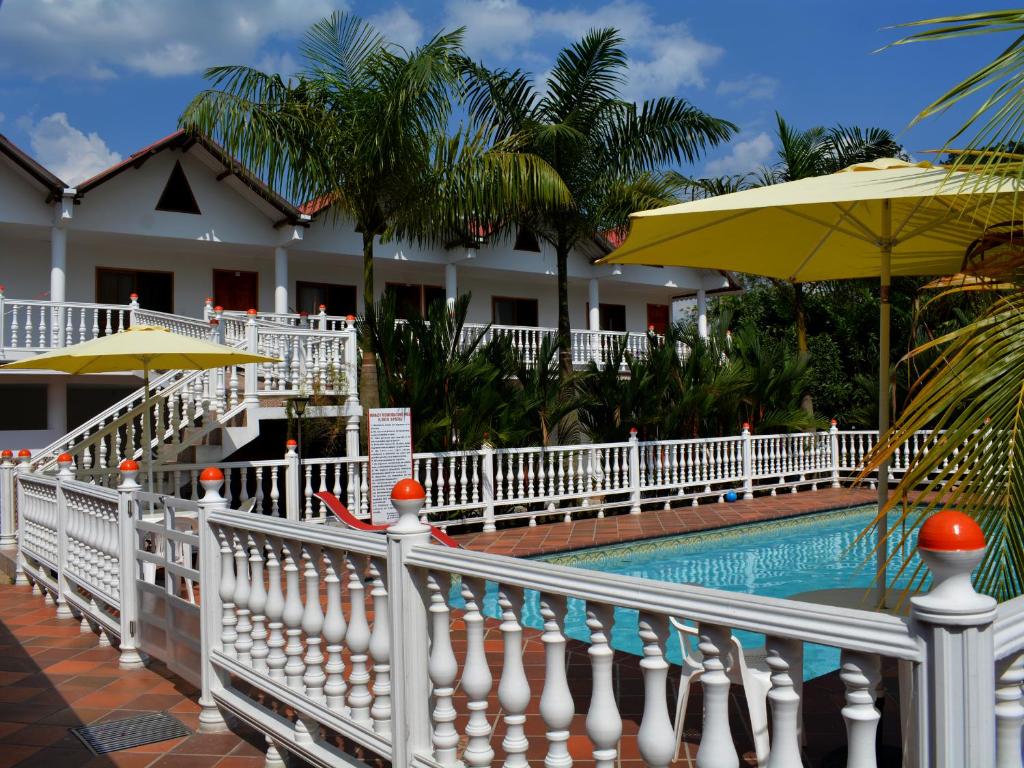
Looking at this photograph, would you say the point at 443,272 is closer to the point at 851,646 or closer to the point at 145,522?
the point at 145,522

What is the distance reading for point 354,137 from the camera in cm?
1168

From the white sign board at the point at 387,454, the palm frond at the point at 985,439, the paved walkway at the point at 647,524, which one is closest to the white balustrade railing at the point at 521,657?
the palm frond at the point at 985,439

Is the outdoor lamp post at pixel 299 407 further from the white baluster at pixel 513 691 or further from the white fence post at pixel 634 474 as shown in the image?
the white baluster at pixel 513 691

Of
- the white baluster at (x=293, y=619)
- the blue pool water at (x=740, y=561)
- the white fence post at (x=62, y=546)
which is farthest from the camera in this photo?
the blue pool water at (x=740, y=561)

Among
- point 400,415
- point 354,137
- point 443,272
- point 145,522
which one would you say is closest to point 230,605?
point 145,522

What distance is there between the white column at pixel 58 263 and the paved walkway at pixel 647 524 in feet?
30.8

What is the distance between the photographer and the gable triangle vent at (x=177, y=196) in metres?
16.7

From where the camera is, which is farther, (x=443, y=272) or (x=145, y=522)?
(x=443, y=272)

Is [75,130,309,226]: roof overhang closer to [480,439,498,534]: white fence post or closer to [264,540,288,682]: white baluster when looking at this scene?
[480,439,498,534]: white fence post

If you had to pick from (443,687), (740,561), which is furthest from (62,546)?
(740,561)

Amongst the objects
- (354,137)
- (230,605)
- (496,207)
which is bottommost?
(230,605)

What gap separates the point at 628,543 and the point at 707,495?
4371 millimetres

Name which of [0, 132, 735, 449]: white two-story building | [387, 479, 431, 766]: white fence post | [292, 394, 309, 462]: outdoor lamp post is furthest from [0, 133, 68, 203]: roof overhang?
[387, 479, 431, 766]: white fence post

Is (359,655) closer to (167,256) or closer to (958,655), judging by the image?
(958,655)
